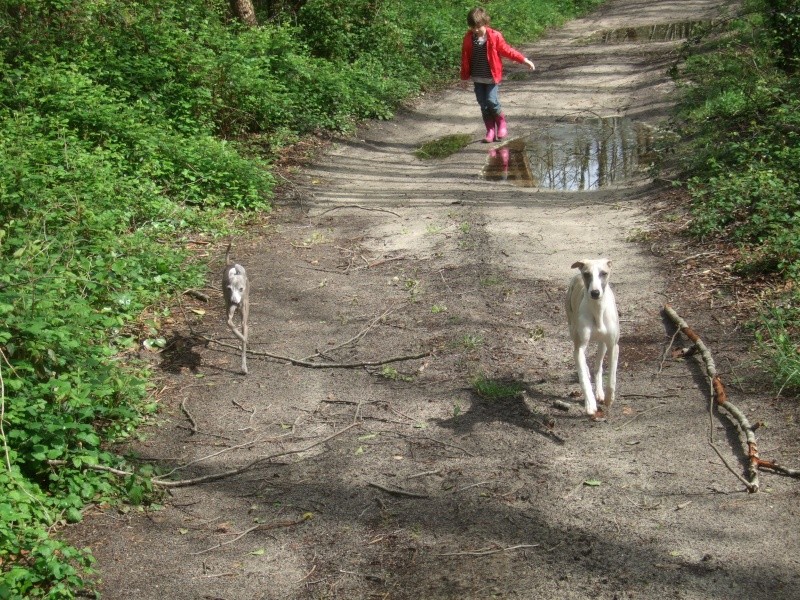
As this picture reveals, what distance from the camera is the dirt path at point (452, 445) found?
15.7 feet

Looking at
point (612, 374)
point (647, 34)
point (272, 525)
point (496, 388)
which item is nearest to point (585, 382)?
point (612, 374)

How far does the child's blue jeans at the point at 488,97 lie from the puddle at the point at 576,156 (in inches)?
23.3

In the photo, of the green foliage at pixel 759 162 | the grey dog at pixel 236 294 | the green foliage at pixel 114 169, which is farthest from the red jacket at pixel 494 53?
the grey dog at pixel 236 294

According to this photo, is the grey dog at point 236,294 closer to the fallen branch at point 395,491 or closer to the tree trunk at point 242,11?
the fallen branch at point 395,491

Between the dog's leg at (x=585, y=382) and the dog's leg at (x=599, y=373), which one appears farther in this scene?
the dog's leg at (x=599, y=373)

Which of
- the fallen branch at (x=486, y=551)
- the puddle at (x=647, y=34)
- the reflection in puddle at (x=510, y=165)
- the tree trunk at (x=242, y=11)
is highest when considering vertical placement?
the tree trunk at (x=242, y=11)

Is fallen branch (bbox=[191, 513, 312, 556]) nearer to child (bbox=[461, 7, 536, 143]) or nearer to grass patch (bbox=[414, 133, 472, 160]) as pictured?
grass patch (bbox=[414, 133, 472, 160])

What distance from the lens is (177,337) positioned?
26.6ft

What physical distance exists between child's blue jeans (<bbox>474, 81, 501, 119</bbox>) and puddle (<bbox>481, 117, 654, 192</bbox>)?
59cm

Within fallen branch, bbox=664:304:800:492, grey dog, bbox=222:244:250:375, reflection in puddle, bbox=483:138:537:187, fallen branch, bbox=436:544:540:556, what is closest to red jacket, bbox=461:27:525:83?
reflection in puddle, bbox=483:138:537:187

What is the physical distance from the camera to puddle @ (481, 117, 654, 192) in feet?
40.6

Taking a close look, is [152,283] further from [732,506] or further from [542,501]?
[732,506]

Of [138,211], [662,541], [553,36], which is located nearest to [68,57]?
[138,211]

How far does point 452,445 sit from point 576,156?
27.3ft
